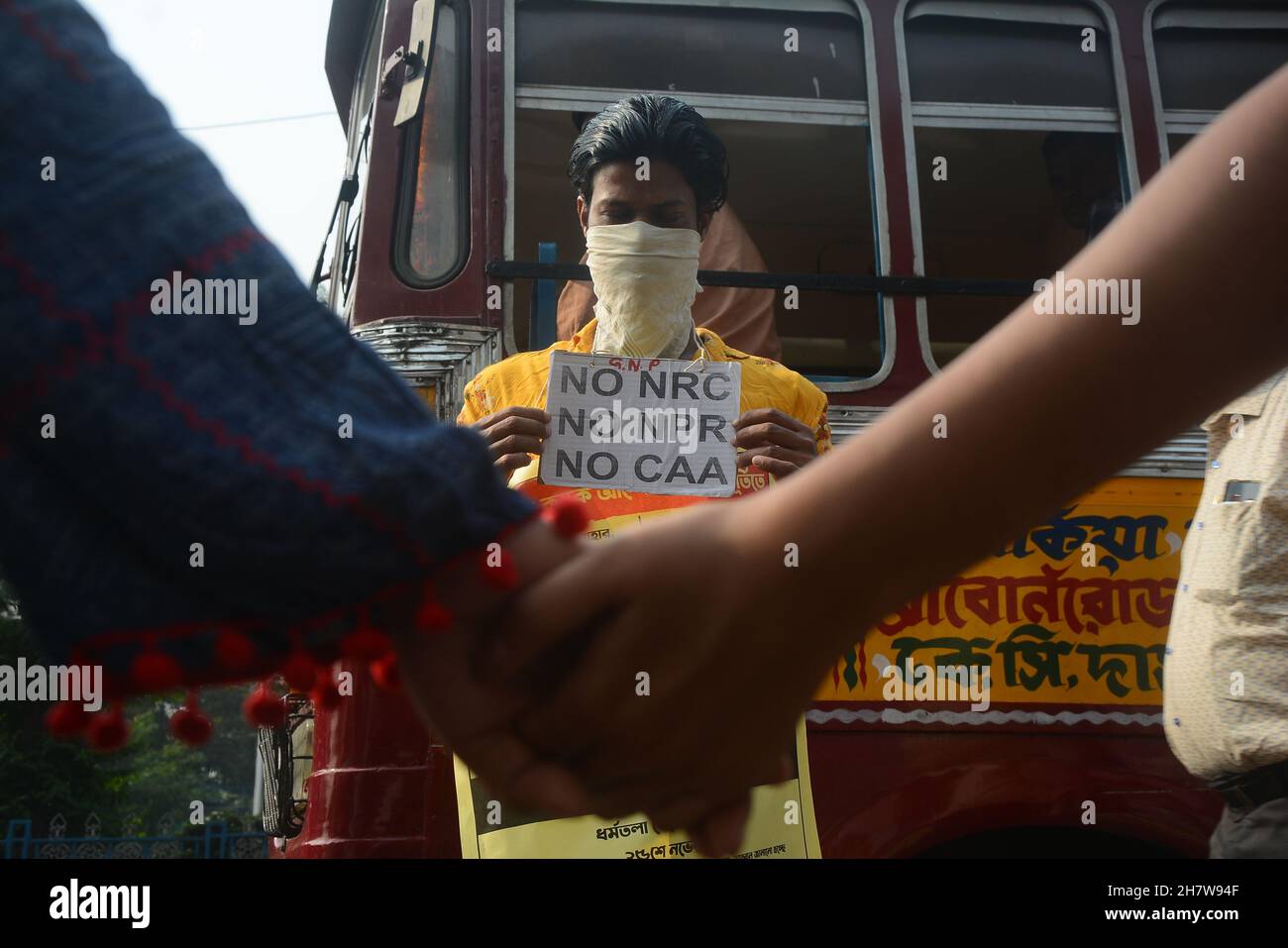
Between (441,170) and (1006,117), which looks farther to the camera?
(1006,117)

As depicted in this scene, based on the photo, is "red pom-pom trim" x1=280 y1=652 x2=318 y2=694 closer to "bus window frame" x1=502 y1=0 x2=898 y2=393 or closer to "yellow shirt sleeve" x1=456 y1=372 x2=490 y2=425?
"yellow shirt sleeve" x1=456 y1=372 x2=490 y2=425

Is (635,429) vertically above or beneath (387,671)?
above

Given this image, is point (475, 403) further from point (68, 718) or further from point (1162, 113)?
point (1162, 113)

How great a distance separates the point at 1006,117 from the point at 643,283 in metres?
1.37

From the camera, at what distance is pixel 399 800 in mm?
2451

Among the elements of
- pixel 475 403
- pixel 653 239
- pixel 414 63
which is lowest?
pixel 475 403

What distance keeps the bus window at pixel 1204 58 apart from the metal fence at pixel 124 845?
732 centimetres

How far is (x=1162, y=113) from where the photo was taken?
3361 mm

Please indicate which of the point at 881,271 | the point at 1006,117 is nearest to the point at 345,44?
the point at 881,271

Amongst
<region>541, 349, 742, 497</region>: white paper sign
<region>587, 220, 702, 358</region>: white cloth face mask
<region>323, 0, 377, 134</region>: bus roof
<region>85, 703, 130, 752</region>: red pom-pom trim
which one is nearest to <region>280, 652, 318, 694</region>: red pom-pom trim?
<region>85, 703, 130, 752</region>: red pom-pom trim

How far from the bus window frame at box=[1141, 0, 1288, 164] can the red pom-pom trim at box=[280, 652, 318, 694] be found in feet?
10.5

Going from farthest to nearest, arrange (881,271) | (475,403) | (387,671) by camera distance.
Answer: (881,271) → (475,403) → (387,671)

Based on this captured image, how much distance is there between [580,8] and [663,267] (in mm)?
968

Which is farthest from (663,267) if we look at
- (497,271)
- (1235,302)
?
(1235,302)
